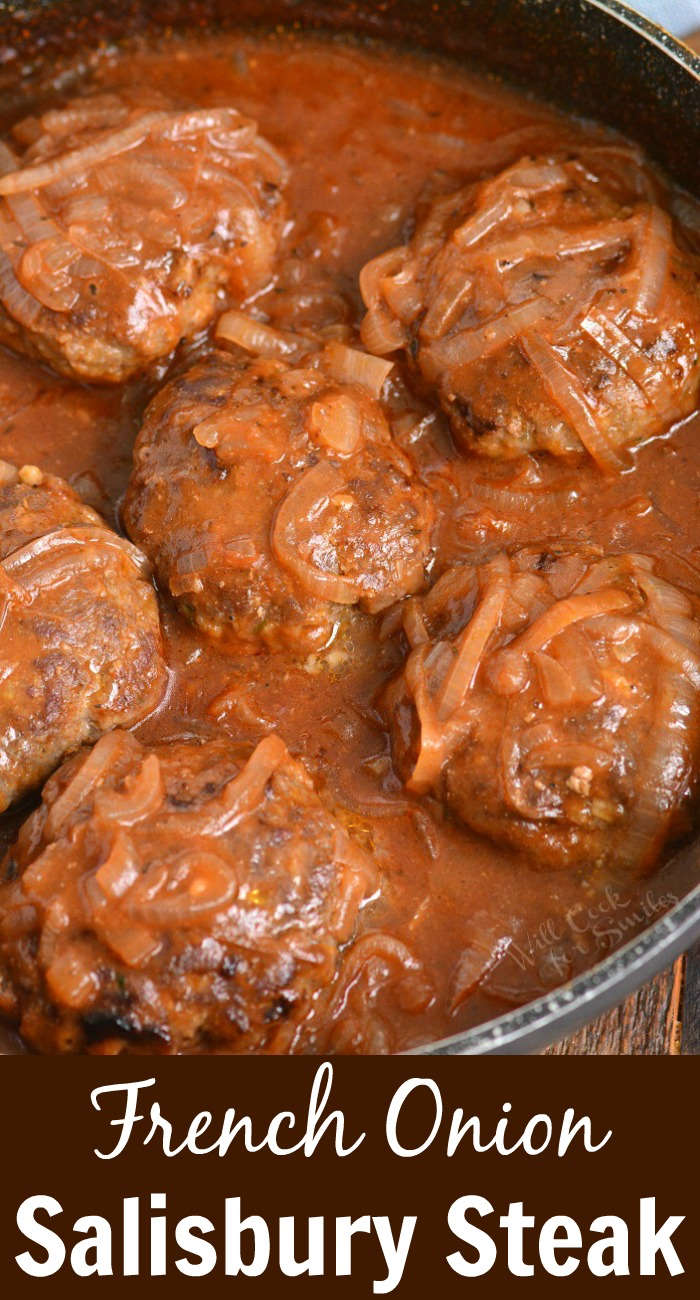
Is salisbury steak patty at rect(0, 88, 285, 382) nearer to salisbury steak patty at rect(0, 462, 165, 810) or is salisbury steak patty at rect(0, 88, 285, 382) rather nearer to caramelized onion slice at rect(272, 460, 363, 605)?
salisbury steak patty at rect(0, 462, 165, 810)

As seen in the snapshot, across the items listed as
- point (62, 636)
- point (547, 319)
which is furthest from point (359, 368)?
point (62, 636)

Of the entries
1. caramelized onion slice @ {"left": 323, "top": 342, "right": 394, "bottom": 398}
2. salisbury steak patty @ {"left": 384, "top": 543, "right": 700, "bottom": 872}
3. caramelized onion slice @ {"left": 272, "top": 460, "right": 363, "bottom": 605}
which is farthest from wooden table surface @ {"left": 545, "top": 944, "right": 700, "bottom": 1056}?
caramelized onion slice @ {"left": 323, "top": 342, "right": 394, "bottom": 398}

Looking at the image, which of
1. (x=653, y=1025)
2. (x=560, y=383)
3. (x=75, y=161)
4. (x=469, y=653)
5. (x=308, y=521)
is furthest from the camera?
(x=75, y=161)

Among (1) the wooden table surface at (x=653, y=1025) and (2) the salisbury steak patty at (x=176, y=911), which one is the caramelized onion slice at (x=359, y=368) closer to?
(2) the salisbury steak patty at (x=176, y=911)

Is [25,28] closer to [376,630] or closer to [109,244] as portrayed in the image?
[109,244]

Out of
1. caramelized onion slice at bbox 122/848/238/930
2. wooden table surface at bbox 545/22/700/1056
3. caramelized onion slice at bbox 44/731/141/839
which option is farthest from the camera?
Result: wooden table surface at bbox 545/22/700/1056

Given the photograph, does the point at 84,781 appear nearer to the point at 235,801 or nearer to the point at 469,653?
the point at 235,801

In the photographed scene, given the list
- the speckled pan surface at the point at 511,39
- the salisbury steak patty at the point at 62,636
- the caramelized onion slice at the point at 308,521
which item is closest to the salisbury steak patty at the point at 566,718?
the caramelized onion slice at the point at 308,521
